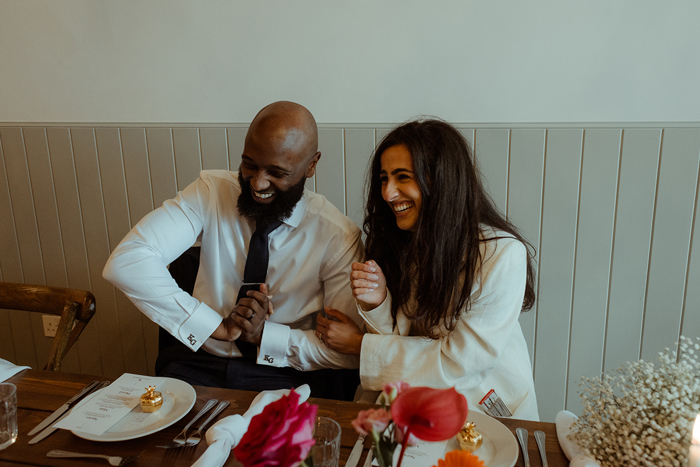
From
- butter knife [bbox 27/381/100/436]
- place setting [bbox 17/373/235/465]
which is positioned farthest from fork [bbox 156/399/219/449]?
butter knife [bbox 27/381/100/436]

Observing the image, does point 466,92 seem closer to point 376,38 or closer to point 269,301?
point 376,38

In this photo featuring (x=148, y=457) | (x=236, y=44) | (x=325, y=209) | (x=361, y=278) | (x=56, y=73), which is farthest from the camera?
(x=56, y=73)

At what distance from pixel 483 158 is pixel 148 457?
1424mm

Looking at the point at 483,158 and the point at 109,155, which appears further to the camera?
the point at 109,155

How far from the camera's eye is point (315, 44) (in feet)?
6.21

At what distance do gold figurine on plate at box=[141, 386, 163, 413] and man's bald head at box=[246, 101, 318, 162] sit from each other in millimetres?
684

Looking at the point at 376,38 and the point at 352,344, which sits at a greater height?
the point at 376,38

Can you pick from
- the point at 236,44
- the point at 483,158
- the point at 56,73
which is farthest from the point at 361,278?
the point at 56,73

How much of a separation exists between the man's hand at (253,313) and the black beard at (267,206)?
0.65ft

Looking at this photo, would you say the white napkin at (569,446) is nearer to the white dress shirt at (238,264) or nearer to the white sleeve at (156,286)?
the white dress shirt at (238,264)

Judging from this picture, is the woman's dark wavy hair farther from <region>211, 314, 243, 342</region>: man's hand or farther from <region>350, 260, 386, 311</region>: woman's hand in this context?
<region>211, 314, 243, 342</region>: man's hand

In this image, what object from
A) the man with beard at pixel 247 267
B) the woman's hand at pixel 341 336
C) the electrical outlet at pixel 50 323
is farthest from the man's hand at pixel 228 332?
the electrical outlet at pixel 50 323

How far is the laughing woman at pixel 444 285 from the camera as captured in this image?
4.08 ft

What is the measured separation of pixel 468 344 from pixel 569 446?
0.36 m
